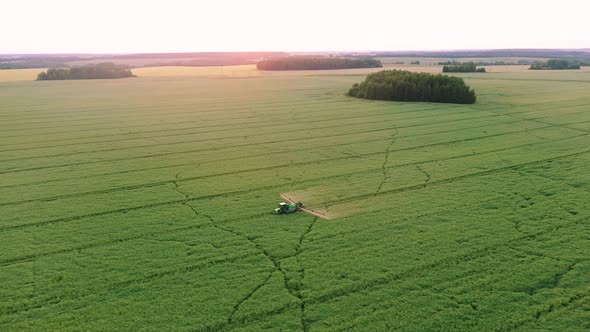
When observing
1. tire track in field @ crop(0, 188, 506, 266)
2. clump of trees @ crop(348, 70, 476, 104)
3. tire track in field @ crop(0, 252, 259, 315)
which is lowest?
tire track in field @ crop(0, 252, 259, 315)

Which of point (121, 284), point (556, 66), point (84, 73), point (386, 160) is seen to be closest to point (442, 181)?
point (386, 160)

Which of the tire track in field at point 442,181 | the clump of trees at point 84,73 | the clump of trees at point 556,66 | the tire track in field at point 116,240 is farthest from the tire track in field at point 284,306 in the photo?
the clump of trees at point 556,66

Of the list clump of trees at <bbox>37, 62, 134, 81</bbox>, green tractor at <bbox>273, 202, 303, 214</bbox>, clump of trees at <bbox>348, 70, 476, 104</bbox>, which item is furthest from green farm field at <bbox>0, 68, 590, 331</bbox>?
clump of trees at <bbox>37, 62, 134, 81</bbox>

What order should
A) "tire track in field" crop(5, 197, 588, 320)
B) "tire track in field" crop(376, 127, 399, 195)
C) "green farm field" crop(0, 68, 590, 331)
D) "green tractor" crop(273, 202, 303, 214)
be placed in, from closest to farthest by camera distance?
"green farm field" crop(0, 68, 590, 331)
"tire track in field" crop(5, 197, 588, 320)
"green tractor" crop(273, 202, 303, 214)
"tire track in field" crop(376, 127, 399, 195)

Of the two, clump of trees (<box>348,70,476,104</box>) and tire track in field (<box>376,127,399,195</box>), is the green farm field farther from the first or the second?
clump of trees (<box>348,70,476,104</box>)

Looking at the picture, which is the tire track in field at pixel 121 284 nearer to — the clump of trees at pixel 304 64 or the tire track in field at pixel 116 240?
the tire track in field at pixel 116 240

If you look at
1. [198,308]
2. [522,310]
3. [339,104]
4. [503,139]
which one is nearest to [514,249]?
[522,310]

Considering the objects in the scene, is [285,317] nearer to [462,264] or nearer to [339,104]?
[462,264]
